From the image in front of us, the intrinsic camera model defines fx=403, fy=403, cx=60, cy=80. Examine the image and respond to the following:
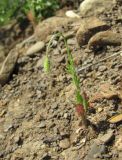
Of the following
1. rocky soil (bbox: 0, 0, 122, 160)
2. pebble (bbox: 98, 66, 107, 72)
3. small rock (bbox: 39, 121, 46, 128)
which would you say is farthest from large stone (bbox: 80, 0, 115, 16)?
small rock (bbox: 39, 121, 46, 128)

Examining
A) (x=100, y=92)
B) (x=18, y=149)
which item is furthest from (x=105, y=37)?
(x=18, y=149)

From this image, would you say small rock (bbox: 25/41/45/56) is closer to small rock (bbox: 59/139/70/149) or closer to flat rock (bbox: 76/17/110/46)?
flat rock (bbox: 76/17/110/46)

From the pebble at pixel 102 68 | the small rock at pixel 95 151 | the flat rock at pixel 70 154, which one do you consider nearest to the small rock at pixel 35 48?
the pebble at pixel 102 68

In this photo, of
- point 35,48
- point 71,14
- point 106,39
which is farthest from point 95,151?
point 71,14

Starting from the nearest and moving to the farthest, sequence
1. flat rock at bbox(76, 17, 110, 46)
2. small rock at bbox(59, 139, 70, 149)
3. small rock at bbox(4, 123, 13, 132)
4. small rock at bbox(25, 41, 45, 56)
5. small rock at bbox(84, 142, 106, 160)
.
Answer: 1. small rock at bbox(84, 142, 106, 160)
2. small rock at bbox(59, 139, 70, 149)
3. small rock at bbox(4, 123, 13, 132)
4. flat rock at bbox(76, 17, 110, 46)
5. small rock at bbox(25, 41, 45, 56)

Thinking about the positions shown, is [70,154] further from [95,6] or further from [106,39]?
[95,6]
